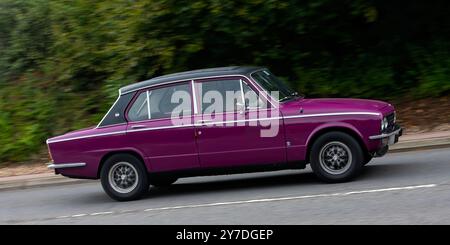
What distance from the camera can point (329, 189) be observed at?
8.93 meters

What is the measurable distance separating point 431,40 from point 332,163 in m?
7.45

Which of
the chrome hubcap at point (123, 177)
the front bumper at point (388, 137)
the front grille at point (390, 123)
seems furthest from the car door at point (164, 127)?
the front grille at point (390, 123)

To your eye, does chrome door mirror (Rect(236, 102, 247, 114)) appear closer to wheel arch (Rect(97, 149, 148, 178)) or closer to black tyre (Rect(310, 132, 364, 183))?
black tyre (Rect(310, 132, 364, 183))

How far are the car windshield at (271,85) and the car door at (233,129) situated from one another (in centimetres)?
25

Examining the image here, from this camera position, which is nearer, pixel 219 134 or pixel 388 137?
pixel 388 137

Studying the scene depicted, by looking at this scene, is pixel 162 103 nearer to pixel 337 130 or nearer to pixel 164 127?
pixel 164 127

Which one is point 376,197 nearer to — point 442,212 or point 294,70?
point 442,212

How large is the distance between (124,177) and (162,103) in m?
1.25

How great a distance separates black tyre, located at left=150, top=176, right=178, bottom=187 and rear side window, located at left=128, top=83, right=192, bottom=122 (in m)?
0.88

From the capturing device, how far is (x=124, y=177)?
9883mm

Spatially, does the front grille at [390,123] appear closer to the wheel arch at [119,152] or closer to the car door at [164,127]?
the car door at [164,127]

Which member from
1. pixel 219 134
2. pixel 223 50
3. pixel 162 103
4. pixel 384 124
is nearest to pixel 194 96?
pixel 162 103

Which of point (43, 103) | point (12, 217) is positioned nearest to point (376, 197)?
point (12, 217)

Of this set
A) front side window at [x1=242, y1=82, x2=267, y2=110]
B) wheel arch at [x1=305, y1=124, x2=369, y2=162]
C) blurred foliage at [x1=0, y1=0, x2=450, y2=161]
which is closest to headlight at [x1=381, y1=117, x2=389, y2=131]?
wheel arch at [x1=305, y1=124, x2=369, y2=162]
